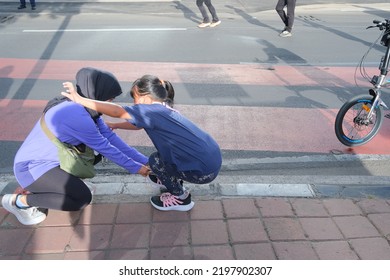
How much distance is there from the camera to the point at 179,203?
111 inches

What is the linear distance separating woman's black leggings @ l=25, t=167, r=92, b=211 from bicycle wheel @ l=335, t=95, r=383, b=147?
2.93m

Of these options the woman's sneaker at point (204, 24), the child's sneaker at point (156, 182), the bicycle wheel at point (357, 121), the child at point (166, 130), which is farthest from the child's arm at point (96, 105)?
the woman's sneaker at point (204, 24)

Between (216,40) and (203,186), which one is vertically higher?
(203,186)

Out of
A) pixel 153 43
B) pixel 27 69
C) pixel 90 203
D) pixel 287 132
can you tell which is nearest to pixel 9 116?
pixel 27 69

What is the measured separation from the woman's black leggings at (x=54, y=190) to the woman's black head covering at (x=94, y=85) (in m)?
0.47

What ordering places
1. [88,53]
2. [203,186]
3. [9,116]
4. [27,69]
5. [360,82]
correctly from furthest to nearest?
1. [88,53]
2. [27,69]
3. [360,82]
4. [9,116]
5. [203,186]

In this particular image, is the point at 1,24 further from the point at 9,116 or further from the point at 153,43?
the point at 9,116

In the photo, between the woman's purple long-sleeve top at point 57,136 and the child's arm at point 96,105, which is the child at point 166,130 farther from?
the woman's purple long-sleeve top at point 57,136

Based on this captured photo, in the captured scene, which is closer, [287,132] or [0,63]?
[287,132]

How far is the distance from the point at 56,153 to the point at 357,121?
3.25 metres

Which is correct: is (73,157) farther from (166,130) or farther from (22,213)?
(166,130)

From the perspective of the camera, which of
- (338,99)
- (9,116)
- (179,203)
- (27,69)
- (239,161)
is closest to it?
(179,203)

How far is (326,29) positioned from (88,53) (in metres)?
6.50

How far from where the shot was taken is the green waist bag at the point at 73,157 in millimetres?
2541
